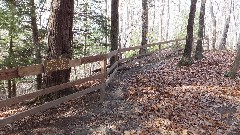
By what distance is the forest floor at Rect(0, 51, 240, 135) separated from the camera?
7.24 metres

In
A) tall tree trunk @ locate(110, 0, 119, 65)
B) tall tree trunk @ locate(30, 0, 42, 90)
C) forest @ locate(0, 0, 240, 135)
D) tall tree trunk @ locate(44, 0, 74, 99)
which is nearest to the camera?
forest @ locate(0, 0, 240, 135)

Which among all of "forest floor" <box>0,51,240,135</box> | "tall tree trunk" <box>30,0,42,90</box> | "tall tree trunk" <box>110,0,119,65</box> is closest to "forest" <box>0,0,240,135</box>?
"forest floor" <box>0,51,240,135</box>

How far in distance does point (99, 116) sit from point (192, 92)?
350cm

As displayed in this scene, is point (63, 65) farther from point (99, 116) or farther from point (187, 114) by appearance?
point (187, 114)

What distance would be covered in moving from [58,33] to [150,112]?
3.49 meters

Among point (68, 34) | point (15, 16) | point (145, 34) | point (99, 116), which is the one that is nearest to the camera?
point (99, 116)

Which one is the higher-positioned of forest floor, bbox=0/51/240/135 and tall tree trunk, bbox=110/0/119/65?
tall tree trunk, bbox=110/0/119/65

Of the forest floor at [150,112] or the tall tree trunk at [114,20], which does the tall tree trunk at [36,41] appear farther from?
the forest floor at [150,112]

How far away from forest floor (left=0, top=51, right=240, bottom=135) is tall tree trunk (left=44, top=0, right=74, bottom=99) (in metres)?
0.87

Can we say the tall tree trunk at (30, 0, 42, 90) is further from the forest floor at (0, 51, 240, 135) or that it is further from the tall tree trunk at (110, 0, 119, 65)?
the forest floor at (0, 51, 240, 135)

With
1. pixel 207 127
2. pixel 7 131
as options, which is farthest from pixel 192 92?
pixel 7 131

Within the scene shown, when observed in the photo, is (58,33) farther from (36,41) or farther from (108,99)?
(36,41)

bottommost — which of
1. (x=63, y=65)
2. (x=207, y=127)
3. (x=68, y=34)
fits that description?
(x=207, y=127)

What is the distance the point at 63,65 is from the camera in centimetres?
741
